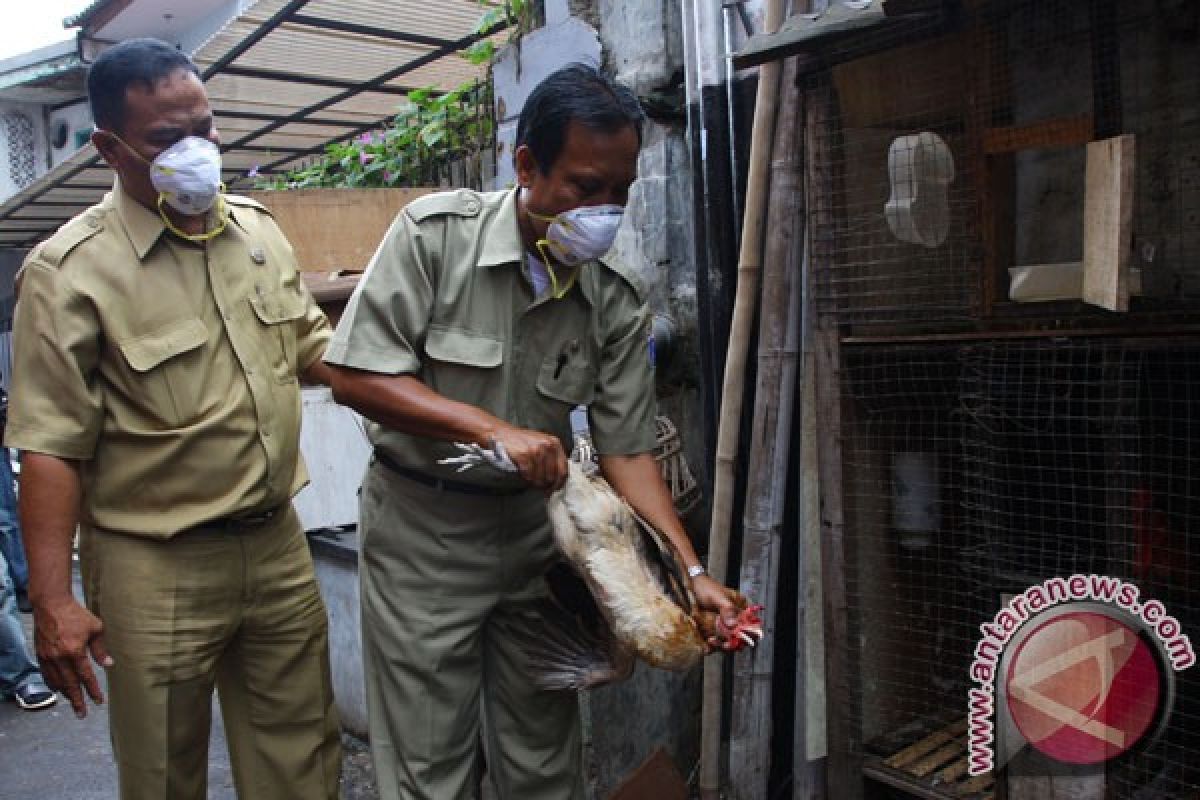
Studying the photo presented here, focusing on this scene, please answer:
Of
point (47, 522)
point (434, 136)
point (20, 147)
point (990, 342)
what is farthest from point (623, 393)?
point (20, 147)

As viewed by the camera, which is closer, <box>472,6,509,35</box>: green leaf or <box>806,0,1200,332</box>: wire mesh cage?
<box>806,0,1200,332</box>: wire mesh cage

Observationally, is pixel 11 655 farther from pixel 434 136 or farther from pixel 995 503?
pixel 995 503

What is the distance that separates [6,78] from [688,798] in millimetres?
18152

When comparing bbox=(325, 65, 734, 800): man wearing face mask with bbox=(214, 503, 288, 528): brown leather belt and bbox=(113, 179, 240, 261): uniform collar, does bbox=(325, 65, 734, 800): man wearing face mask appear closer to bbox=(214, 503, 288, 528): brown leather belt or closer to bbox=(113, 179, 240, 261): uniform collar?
bbox=(214, 503, 288, 528): brown leather belt

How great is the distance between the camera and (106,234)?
2754 mm

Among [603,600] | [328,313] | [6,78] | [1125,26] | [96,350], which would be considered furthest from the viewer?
[6,78]

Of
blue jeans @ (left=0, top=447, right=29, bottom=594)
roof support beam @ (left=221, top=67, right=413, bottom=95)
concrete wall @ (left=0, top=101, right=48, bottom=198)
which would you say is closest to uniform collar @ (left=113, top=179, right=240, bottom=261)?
blue jeans @ (left=0, top=447, right=29, bottom=594)

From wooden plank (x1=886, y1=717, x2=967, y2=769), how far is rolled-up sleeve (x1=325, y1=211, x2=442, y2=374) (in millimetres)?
1951

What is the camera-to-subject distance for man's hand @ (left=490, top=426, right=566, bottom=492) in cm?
219

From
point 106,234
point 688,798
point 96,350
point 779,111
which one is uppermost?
point 779,111

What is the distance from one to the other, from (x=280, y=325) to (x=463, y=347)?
2.86ft

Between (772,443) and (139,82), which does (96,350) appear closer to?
(139,82)

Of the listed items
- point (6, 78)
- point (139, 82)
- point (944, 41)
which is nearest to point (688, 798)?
point (944, 41)

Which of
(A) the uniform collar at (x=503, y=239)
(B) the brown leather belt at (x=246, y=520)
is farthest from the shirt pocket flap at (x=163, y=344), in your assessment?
(A) the uniform collar at (x=503, y=239)
